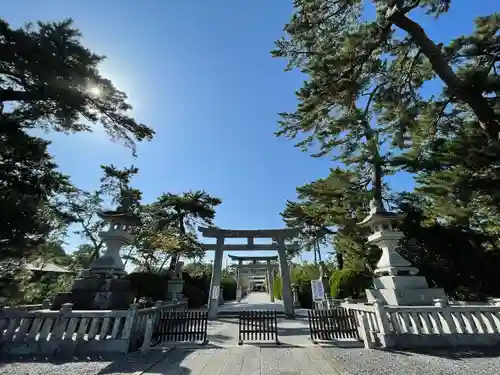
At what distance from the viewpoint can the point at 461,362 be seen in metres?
4.18

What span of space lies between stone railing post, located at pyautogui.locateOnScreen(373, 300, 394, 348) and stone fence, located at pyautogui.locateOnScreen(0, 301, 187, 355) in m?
5.09

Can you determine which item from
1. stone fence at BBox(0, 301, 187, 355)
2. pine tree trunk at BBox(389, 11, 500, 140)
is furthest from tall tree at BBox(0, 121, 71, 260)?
pine tree trunk at BBox(389, 11, 500, 140)

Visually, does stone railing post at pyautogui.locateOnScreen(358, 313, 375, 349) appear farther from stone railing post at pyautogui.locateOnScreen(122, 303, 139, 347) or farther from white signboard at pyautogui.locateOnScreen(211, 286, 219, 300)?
white signboard at pyautogui.locateOnScreen(211, 286, 219, 300)

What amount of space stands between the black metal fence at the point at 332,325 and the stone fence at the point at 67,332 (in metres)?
3.94

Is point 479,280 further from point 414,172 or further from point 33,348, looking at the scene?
point 33,348

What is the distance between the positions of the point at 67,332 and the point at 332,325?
6001 millimetres

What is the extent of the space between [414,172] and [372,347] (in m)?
9.73

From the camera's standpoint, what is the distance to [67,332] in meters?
5.20

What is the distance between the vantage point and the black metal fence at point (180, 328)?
6.22m

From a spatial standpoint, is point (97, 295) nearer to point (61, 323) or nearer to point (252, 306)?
point (61, 323)

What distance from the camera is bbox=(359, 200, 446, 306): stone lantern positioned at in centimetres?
643

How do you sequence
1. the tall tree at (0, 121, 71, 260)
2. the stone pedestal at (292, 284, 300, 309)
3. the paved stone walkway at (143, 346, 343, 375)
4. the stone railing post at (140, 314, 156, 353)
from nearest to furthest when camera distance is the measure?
the paved stone walkway at (143, 346, 343, 375) → the tall tree at (0, 121, 71, 260) → the stone railing post at (140, 314, 156, 353) → the stone pedestal at (292, 284, 300, 309)

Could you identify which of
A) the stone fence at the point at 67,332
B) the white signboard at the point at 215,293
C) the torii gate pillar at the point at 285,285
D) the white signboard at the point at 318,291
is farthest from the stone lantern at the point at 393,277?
the white signboard at the point at 215,293

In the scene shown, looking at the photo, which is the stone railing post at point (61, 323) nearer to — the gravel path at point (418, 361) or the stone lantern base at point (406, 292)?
the gravel path at point (418, 361)
